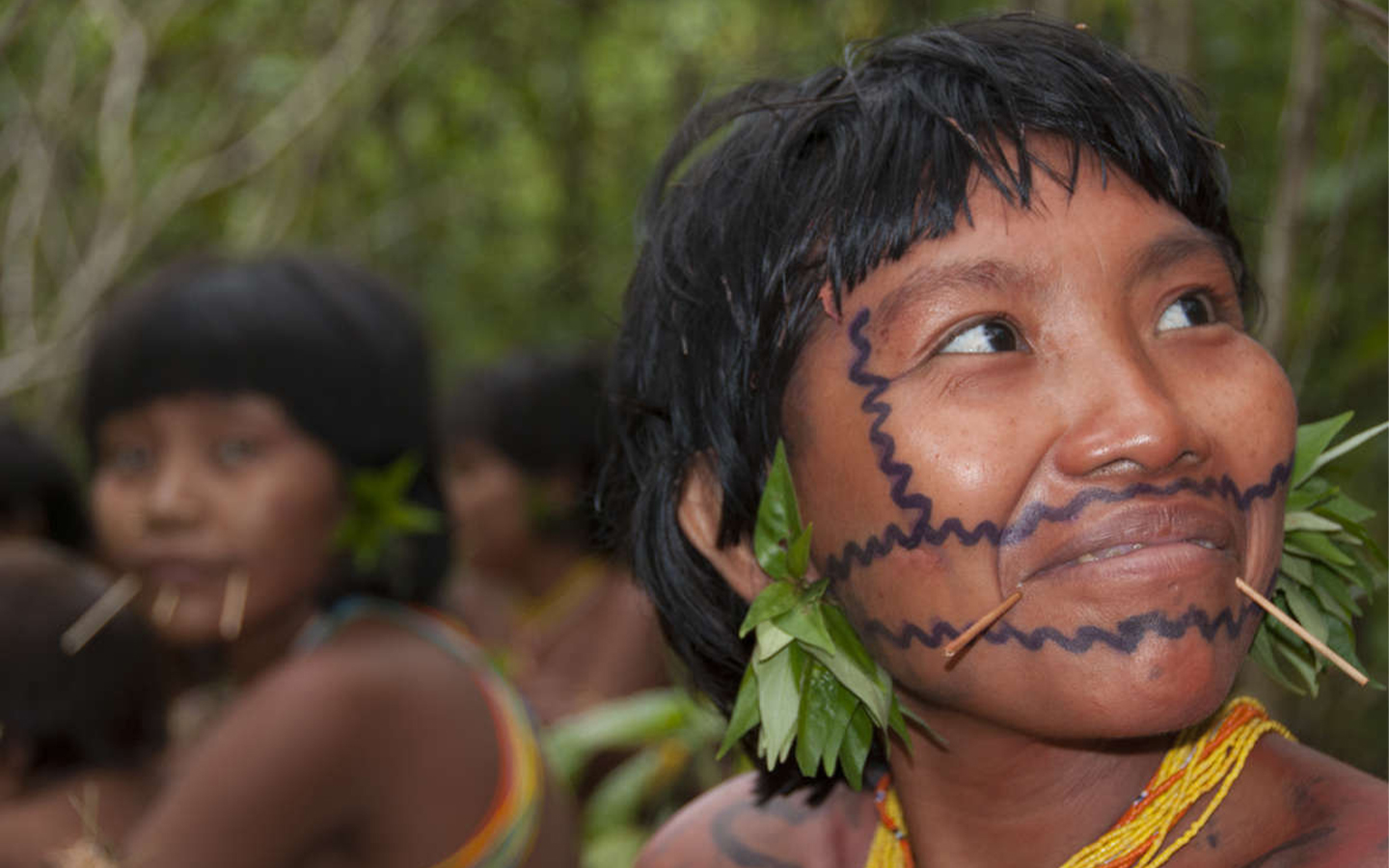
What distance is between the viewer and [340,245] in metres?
6.46

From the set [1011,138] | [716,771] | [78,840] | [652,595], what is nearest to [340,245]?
[716,771]

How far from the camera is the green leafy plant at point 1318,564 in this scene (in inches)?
70.8

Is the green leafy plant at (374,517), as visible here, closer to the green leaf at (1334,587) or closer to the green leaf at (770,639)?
the green leaf at (770,639)

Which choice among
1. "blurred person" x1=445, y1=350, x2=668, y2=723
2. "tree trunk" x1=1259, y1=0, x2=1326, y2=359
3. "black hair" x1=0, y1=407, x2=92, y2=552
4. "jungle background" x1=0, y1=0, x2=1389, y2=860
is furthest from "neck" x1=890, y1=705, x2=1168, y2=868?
"blurred person" x1=445, y1=350, x2=668, y2=723

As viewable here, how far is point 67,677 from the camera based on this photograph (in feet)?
10.4

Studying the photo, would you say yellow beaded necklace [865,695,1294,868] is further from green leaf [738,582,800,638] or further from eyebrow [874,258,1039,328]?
eyebrow [874,258,1039,328]

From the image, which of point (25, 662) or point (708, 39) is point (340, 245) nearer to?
point (708, 39)

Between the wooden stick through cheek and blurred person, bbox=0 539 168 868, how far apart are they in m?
2.05

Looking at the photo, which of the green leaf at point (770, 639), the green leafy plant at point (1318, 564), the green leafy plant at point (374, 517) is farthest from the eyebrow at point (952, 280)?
the green leafy plant at point (374, 517)

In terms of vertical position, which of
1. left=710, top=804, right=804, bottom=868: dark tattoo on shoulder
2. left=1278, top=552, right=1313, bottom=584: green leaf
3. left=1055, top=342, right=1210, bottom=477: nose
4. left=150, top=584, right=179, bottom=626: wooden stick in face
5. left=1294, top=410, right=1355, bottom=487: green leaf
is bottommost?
left=150, top=584, right=179, bottom=626: wooden stick in face

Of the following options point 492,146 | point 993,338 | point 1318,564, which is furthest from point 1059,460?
point 492,146

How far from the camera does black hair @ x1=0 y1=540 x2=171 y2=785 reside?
310cm

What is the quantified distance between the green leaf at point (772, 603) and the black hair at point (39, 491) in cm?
315

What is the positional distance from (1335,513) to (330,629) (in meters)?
2.03
